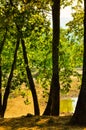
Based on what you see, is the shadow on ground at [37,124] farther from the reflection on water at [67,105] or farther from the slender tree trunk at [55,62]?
the reflection on water at [67,105]

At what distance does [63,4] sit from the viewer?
22672mm

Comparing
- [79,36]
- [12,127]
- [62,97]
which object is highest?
[79,36]

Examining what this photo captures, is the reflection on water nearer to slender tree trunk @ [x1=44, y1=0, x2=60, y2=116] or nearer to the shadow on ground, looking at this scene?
slender tree trunk @ [x1=44, y1=0, x2=60, y2=116]

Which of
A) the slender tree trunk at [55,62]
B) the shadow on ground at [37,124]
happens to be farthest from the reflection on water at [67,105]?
the shadow on ground at [37,124]

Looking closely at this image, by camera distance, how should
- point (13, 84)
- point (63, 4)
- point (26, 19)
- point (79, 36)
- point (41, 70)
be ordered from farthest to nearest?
point (41, 70) → point (13, 84) → point (79, 36) → point (63, 4) → point (26, 19)

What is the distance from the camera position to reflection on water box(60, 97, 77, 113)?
50.5 metres

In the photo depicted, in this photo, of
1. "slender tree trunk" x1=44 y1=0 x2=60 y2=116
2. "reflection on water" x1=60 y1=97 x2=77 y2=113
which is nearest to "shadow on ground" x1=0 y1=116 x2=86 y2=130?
"slender tree trunk" x1=44 y1=0 x2=60 y2=116

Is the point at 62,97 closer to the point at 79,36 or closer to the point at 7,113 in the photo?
the point at 7,113

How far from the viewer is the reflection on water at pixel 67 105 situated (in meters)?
50.5

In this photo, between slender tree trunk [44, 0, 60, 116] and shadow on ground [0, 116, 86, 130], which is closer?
shadow on ground [0, 116, 86, 130]

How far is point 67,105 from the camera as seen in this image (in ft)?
180

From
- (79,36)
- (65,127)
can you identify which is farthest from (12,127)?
(79,36)

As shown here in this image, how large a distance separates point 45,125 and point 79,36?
37.4ft

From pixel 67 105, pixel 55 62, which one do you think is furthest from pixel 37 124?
pixel 67 105
